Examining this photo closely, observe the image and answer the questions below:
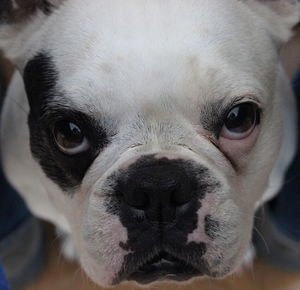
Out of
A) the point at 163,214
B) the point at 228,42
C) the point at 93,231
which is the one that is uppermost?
the point at 228,42

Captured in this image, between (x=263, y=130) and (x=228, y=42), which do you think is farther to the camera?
(x=263, y=130)

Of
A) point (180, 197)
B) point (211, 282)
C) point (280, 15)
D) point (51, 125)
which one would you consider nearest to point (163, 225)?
point (180, 197)

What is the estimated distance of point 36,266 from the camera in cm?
221

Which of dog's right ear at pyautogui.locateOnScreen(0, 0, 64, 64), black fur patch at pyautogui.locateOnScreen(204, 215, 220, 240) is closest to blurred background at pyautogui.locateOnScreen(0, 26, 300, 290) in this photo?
dog's right ear at pyautogui.locateOnScreen(0, 0, 64, 64)

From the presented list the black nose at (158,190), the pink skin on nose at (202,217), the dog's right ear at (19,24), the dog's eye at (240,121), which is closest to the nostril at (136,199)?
the black nose at (158,190)

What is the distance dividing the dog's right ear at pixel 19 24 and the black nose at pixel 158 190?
0.52 meters

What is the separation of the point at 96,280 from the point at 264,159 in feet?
1.65

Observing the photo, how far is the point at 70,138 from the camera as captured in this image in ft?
4.31

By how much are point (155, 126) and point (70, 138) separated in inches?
8.1

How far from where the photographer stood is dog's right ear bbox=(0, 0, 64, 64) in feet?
4.82

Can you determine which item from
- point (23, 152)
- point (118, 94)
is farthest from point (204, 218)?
point (23, 152)

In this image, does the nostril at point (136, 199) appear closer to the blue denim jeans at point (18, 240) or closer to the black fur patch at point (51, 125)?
the black fur patch at point (51, 125)

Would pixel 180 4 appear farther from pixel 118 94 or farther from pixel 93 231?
pixel 93 231

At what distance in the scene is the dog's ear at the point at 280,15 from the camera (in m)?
1.47
